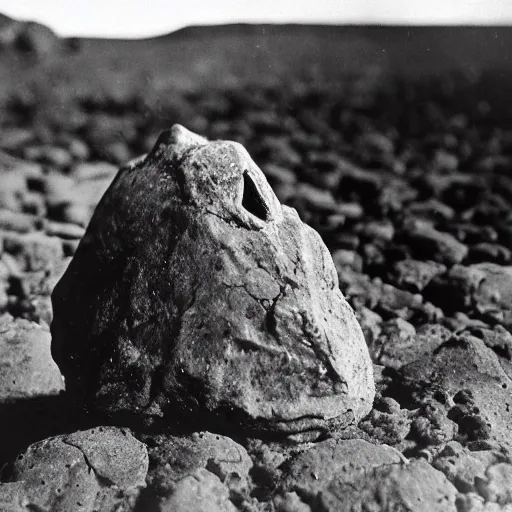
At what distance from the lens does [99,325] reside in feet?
5.04

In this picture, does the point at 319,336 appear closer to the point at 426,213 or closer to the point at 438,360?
the point at 438,360

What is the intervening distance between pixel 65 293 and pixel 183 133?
471mm

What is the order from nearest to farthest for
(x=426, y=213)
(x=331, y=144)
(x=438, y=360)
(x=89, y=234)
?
(x=89, y=234), (x=438, y=360), (x=426, y=213), (x=331, y=144)

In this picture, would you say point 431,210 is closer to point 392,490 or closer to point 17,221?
point 17,221

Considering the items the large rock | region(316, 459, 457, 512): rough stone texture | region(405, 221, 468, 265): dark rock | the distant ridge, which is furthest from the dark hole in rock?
the distant ridge

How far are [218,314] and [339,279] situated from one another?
4.07ft

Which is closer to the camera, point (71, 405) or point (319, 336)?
point (319, 336)

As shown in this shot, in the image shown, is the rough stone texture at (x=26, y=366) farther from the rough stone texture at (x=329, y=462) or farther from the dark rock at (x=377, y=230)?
the dark rock at (x=377, y=230)

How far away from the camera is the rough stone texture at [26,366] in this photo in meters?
1.80

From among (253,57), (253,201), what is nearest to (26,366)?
(253,201)

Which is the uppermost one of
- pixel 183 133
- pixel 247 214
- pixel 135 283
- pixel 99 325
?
pixel 183 133

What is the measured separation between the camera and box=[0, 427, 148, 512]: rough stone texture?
1.38m

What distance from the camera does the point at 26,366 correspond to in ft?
6.14

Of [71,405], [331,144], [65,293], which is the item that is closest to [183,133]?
[65,293]
